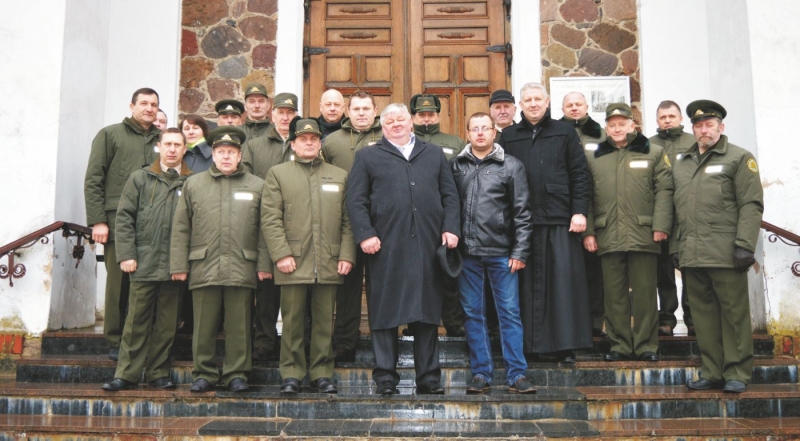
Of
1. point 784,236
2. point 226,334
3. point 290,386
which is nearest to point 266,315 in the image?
point 226,334

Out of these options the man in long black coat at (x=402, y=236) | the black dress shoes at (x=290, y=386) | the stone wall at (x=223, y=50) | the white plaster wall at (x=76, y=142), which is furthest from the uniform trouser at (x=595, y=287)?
the white plaster wall at (x=76, y=142)

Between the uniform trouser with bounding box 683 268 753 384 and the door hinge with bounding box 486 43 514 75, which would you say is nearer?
the uniform trouser with bounding box 683 268 753 384

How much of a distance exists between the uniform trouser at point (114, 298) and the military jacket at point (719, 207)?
363cm

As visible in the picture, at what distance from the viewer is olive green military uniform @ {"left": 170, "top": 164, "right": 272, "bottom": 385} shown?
4.44 metres

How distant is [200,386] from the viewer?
4379 millimetres

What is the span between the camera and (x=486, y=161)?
15.0 ft

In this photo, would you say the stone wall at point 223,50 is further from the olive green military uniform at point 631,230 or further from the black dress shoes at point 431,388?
the black dress shoes at point 431,388

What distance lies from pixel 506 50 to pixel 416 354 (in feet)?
13.1

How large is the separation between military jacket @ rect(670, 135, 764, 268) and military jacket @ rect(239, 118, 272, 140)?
2.99 m

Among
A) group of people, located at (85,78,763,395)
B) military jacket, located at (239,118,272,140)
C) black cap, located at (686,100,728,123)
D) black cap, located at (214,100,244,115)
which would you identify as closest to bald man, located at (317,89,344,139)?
group of people, located at (85,78,763,395)

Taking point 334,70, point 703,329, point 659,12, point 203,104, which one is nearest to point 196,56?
point 203,104

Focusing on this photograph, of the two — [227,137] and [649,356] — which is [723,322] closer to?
[649,356]

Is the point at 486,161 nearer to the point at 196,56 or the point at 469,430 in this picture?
the point at 469,430

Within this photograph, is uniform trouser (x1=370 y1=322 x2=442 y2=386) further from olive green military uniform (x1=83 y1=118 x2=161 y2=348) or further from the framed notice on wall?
the framed notice on wall
